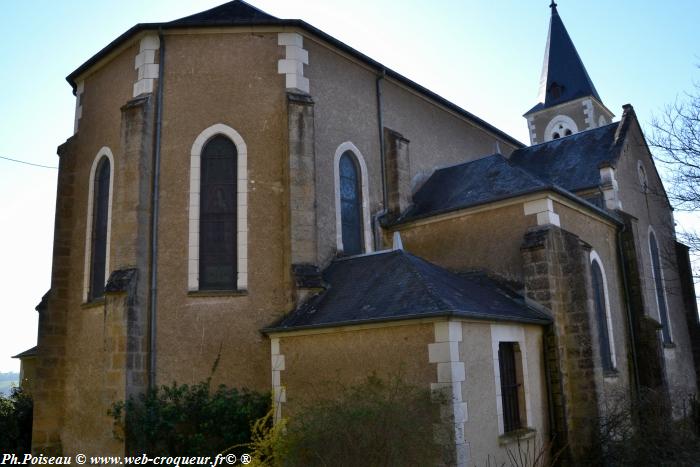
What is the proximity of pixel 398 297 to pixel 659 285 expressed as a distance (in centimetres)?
1067

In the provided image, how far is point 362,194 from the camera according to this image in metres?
13.9

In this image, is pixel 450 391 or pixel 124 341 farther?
pixel 124 341

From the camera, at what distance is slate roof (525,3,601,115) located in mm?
28062

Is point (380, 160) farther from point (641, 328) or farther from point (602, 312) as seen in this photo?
point (641, 328)

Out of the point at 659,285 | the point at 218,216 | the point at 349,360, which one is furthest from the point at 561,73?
the point at 349,360

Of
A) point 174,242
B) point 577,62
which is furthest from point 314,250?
point 577,62

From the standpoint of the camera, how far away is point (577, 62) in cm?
2892

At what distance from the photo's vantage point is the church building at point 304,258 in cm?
969

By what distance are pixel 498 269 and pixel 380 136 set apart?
4.63m

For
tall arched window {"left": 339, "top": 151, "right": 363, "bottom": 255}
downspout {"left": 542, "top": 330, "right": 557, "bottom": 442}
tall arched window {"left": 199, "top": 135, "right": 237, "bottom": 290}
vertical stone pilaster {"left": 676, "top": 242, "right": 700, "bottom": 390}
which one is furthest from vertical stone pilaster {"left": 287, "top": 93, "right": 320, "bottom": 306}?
vertical stone pilaster {"left": 676, "top": 242, "right": 700, "bottom": 390}

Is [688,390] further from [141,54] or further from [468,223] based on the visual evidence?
[141,54]

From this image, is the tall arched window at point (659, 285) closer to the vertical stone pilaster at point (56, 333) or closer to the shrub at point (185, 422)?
the shrub at point (185, 422)

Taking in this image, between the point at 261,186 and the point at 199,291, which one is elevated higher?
the point at 261,186

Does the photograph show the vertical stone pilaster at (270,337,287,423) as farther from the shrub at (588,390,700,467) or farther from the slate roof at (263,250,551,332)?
the shrub at (588,390,700,467)
